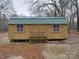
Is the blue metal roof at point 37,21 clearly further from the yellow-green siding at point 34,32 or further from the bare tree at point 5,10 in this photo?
the bare tree at point 5,10

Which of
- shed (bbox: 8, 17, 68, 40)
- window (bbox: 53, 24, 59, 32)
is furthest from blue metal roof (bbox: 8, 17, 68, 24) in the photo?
A: window (bbox: 53, 24, 59, 32)

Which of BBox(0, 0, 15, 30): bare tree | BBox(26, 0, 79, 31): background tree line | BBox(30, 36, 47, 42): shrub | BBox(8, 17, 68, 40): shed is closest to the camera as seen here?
BBox(30, 36, 47, 42): shrub

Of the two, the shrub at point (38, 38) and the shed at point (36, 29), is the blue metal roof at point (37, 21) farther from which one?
the shrub at point (38, 38)

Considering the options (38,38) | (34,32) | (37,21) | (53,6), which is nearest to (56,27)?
(37,21)

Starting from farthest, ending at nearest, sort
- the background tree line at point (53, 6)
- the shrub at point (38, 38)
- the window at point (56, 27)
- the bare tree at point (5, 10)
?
the bare tree at point (5, 10), the background tree line at point (53, 6), the window at point (56, 27), the shrub at point (38, 38)

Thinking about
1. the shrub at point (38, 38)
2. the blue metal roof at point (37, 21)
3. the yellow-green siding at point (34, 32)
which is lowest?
the shrub at point (38, 38)

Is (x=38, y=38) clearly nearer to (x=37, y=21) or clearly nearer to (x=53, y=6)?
(x=37, y=21)

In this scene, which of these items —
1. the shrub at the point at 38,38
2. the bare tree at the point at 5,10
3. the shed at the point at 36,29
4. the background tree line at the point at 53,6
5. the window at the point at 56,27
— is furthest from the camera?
the bare tree at the point at 5,10

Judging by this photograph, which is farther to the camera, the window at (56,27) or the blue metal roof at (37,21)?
the window at (56,27)

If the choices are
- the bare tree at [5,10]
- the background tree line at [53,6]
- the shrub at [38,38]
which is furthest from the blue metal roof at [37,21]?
the bare tree at [5,10]

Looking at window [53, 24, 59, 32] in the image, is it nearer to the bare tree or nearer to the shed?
the shed

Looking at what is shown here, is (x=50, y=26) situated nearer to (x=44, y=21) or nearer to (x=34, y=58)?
(x=44, y=21)

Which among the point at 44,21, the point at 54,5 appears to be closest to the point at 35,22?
the point at 44,21

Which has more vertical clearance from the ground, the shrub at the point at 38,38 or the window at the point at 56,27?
the window at the point at 56,27
